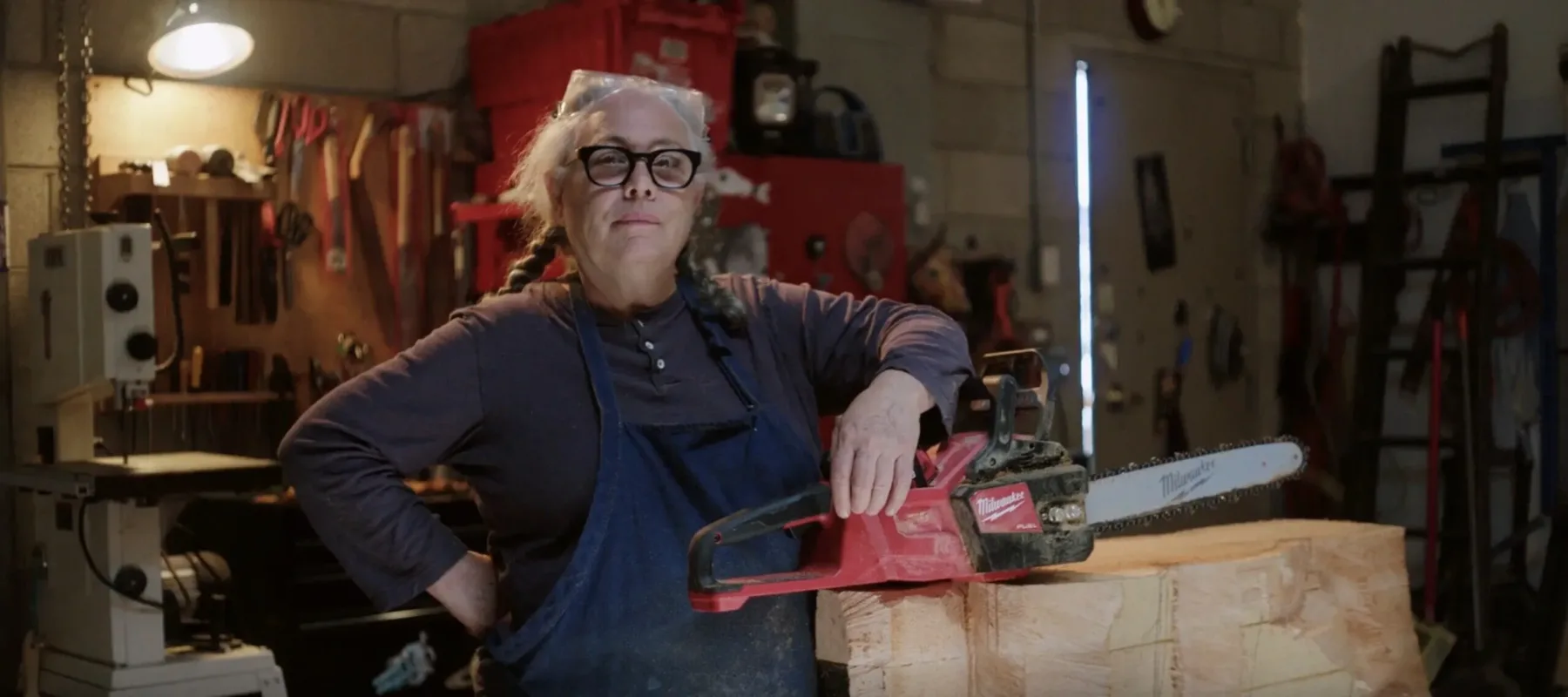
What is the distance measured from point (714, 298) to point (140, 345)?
1.40m

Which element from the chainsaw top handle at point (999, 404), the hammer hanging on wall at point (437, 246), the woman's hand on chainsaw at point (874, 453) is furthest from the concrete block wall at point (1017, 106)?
the woman's hand on chainsaw at point (874, 453)

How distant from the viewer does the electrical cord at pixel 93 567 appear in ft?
8.45

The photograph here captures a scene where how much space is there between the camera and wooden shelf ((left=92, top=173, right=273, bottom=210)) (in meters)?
3.01

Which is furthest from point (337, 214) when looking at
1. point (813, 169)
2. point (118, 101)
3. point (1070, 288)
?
point (1070, 288)

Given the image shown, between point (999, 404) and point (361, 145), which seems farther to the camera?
point (361, 145)

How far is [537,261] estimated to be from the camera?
179 cm

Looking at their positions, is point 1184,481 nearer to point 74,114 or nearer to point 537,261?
point 537,261

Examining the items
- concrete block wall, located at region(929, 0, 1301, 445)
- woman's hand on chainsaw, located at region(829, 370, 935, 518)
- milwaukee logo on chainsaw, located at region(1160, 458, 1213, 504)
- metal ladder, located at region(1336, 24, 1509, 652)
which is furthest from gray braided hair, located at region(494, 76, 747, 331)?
metal ladder, located at region(1336, 24, 1509, 652)

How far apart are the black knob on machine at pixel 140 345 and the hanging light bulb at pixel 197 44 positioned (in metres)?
0.75

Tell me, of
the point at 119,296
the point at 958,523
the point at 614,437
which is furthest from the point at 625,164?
the point at 119,296

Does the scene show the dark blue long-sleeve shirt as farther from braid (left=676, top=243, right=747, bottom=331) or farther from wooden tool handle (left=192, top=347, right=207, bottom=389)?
wooden tool handle (left=192, top=347, right=207, bottom=389)

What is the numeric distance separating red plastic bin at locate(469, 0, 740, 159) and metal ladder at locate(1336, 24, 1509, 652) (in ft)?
9.60

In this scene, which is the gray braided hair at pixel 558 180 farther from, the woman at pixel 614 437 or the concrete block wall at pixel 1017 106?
the concrete block wall at pixel 1017 106

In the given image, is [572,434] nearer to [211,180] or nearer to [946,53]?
[211,180]
